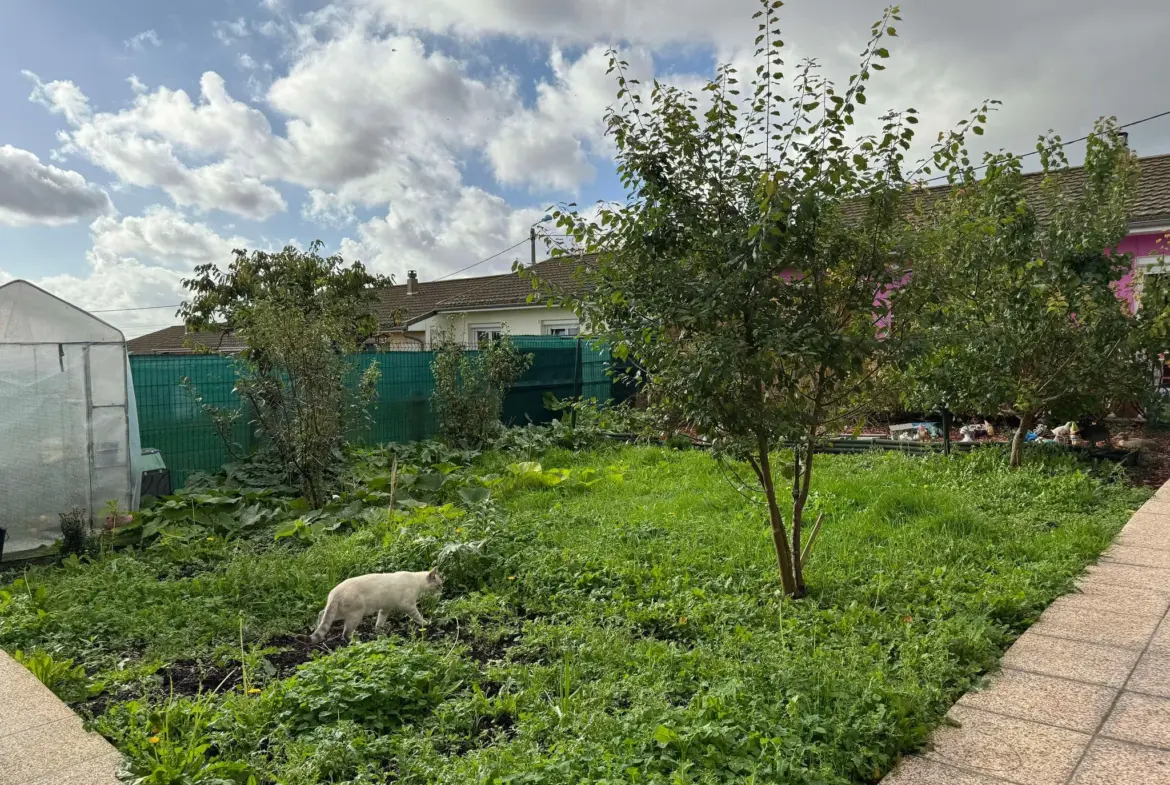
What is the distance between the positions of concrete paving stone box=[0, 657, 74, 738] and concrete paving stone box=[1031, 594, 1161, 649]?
16.2 ft

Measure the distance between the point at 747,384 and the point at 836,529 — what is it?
2449 millimetres

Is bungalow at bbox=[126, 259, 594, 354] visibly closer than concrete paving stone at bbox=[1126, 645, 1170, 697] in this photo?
No

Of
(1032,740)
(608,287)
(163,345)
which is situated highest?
(163,345)

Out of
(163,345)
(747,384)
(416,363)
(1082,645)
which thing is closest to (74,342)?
(416,363)

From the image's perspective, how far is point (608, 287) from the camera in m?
4.28

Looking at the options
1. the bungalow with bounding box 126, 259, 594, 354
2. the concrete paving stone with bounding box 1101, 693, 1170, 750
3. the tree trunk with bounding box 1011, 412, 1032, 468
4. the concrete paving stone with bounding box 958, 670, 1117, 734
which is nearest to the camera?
the concrete paving stone with bounding box 1101, 693, 1170, 750

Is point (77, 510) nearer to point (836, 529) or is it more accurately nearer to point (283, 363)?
point (283, 363)

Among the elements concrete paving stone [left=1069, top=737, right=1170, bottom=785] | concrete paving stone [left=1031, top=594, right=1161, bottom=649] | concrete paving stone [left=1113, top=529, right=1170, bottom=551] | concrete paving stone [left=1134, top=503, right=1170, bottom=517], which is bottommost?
concrete paving stone [left=1069, top=737, right=1170, bottom=785]

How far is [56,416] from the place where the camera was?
21.7 ft

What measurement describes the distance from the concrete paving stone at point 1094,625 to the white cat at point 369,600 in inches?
139

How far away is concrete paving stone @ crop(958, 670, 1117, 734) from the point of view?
10.3ft

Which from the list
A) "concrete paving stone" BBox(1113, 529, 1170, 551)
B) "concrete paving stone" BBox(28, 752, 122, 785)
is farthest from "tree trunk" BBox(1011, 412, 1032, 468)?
"concrete paving stone" BBox(28, 752, 122, 785)

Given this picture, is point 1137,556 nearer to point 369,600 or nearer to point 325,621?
point 369,600

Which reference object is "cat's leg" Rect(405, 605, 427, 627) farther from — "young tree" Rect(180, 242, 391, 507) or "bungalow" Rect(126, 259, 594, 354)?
"bungalow" Rect(126, 259, 594, 354)
